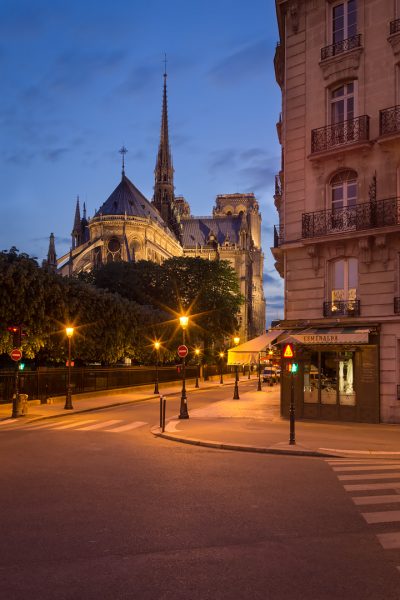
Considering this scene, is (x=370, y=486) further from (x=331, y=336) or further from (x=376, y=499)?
(x=331, y=336)

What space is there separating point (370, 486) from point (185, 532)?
447 centimetres

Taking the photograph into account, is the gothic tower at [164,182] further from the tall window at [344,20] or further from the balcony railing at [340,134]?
the balcony railing at [340,134]

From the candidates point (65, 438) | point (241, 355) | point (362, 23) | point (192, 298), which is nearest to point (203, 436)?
point (65, 438)

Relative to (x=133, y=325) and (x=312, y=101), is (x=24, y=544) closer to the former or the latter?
(x=312, y=101)

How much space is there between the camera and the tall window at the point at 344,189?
74.5 ft

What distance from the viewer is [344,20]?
76.5 feet

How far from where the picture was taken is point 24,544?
24.3 ft

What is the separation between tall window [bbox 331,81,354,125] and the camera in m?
23.0

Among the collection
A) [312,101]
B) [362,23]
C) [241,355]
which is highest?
[362,23]

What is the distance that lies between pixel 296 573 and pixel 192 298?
73.5 metres

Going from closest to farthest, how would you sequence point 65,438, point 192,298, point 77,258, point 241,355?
point 65,438 < point 241,355 < point 192,298 < point 77,258

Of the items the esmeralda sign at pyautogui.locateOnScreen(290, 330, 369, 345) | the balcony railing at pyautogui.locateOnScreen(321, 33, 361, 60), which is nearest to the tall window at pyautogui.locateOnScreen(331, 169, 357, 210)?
the balcony railing at pyautogui.locateOnScreen(321, 33, 361, 60)

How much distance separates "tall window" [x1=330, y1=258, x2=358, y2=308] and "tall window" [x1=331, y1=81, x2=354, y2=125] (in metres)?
5.22

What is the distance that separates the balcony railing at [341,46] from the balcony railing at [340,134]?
8.91 ft
